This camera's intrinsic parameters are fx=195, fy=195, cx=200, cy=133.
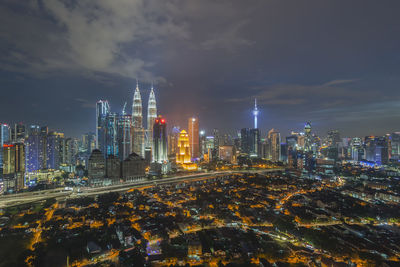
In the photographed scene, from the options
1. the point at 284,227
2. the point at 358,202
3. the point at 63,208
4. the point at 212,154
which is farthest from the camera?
the point at 212,154

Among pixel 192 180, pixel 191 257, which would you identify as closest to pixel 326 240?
pixel 191 257

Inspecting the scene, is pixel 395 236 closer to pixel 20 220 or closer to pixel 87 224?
pixel 87 224

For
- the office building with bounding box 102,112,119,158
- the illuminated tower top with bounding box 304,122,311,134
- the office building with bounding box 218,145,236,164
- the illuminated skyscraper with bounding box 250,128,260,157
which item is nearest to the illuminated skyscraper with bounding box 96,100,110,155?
the office building with bounding box 102,112,119,158

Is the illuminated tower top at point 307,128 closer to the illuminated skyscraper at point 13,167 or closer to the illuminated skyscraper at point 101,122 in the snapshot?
the illuminated skyscraper at point 101,122

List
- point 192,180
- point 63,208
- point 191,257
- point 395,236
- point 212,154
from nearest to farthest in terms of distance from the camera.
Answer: point 191,257 < point 395,236 < point 63,208 < point 192,180 < point 212,154

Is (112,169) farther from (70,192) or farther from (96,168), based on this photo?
(70,192)

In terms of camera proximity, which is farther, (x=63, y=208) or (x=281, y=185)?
(x=281, y=185)

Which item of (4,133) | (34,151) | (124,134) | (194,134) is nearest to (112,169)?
(124,134)
